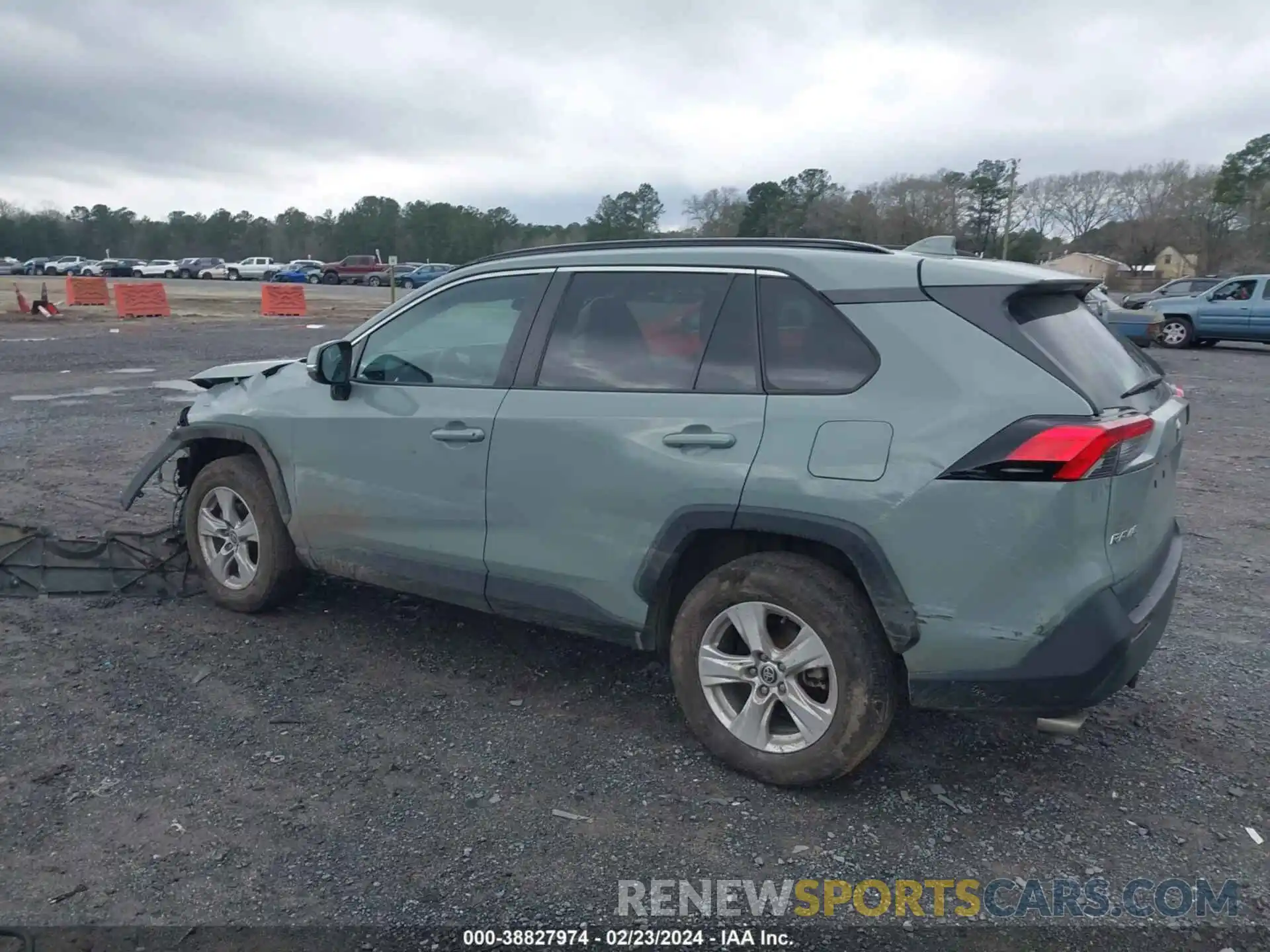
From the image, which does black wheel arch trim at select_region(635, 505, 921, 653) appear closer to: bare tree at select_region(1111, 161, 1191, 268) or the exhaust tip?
the exhaust tip

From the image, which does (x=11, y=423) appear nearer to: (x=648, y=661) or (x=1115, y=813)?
(x=648, y=661)

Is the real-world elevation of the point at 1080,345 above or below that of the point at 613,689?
above

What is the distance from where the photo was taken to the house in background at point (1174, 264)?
7269 cm

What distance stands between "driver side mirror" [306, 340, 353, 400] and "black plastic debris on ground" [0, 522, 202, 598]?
1.57 m

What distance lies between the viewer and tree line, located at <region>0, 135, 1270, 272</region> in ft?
112

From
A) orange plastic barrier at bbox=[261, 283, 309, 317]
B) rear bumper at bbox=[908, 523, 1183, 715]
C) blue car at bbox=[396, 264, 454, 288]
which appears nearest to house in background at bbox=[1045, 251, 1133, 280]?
blue car at bbox=[396, 264, 454, 288]

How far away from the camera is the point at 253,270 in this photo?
6625cm

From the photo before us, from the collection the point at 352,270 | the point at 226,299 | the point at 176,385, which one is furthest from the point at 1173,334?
the point at 352,270

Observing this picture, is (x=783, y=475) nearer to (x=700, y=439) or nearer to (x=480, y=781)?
(x=700, y=439)

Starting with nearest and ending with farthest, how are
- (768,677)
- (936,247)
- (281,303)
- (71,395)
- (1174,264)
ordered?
1. (768,677)
2. (936,247)
3. (71,395)
4. (281,303)
5. (1174,264)

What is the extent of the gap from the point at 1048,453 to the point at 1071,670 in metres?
0.66

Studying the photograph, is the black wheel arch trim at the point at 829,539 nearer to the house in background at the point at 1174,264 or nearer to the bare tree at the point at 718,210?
the bare tree at the point at 718,210

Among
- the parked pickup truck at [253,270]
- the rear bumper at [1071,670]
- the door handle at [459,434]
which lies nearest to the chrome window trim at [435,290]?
the door handle at [459,434]

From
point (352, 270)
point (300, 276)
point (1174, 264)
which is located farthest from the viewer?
point (1174, 264)
